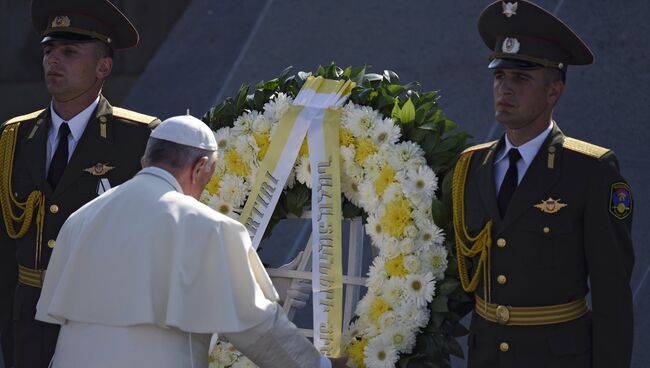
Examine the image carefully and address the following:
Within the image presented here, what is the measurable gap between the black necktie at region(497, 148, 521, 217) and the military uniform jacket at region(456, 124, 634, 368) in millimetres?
36

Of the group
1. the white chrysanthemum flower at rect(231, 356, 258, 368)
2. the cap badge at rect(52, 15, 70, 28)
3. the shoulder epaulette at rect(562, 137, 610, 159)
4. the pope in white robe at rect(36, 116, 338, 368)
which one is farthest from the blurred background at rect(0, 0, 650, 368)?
the pope in white robe at rect(36, 116, 338, 368)

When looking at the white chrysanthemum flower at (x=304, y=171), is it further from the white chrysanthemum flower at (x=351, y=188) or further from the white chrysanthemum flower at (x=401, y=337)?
the white chrysanthemum flower at (x=401, y=337)

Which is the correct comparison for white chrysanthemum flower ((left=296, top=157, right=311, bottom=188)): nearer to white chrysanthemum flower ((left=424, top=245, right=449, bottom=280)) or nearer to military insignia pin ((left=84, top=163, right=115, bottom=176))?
white chrysanthemum flower ((left=424, top=245, right=449, bottom=280))

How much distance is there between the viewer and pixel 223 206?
16.9ft

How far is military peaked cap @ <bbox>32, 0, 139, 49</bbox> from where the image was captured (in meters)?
5.22

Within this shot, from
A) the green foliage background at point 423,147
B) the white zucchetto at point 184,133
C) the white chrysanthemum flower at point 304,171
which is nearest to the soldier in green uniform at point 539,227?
the green foliage background at point 423,147

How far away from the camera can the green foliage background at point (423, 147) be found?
4.64m

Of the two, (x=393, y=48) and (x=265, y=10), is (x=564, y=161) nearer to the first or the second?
(x=393, y=48)

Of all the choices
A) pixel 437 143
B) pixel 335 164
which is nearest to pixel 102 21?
pixel 335 164

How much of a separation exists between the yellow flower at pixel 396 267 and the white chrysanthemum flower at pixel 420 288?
37mm

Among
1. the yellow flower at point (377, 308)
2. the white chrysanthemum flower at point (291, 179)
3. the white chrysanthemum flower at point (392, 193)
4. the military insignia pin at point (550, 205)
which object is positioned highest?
the military insignia pin at point (550, 205)

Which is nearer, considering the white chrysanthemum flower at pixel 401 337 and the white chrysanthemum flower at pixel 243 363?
the white chrysanthemum flower at pixel 401 337

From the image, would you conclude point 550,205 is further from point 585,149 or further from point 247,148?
point 247,148

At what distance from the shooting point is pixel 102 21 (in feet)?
17.4
